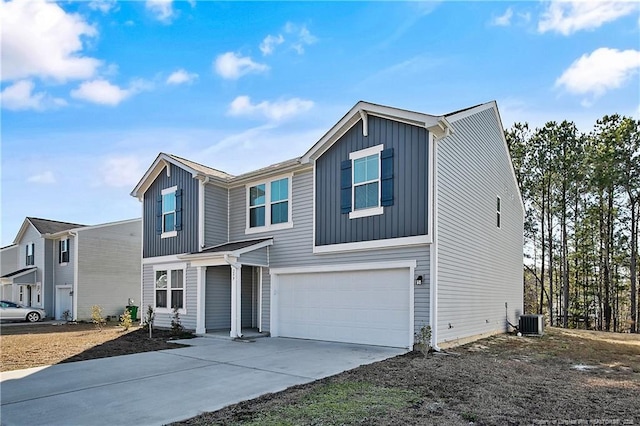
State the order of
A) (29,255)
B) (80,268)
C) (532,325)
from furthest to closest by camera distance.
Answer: (29,255) < (80,268) < (532,325)

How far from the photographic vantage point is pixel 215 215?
16.4 meters

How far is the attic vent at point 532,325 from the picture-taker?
620 inches

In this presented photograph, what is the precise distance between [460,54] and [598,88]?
8.60m

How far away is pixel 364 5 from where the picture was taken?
11.5m

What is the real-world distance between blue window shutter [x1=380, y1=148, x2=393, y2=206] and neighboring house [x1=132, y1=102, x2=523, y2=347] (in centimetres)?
4

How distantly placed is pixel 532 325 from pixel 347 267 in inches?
305

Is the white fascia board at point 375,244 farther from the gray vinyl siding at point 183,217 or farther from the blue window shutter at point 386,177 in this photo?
the gray vinyl siding at point 183,217

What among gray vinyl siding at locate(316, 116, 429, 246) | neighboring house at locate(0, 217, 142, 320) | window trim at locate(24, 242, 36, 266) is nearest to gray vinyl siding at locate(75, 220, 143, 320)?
neighboring house at locate(0, 217, 142, 320)

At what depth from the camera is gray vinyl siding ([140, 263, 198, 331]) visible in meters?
15.8

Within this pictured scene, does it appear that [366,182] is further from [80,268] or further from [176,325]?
[80,268]

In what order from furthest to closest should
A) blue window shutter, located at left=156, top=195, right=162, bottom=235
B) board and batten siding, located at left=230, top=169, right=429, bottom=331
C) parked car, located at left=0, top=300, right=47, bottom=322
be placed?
parked car, located at left=0, top=300, right=47, bottom=322, blue window shutter, located at left=156, top=195, right=162, bottom=235, board and batten siding, located at left=230, top=169, right=429, bottom=331

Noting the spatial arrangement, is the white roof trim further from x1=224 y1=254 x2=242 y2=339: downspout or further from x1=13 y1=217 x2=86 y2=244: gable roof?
x1=13 y1=217 x2=86 y2=244: gable roof

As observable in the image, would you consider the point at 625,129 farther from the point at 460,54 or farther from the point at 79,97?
the point at 79,97

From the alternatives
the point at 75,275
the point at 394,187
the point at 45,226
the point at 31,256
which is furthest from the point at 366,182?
the point at 31,256
